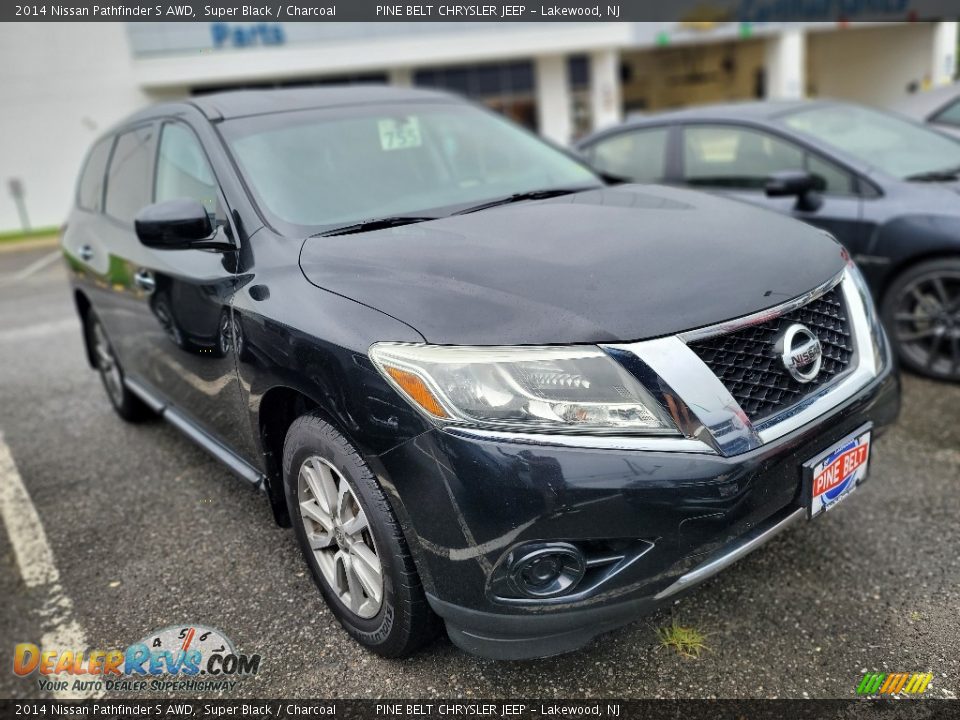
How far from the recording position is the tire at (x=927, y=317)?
3922 mm

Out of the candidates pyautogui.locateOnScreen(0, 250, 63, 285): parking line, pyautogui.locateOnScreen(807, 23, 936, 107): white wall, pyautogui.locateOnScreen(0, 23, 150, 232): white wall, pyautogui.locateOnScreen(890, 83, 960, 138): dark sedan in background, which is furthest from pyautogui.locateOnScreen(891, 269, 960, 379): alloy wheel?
pyautogui.locateOnScreen(807, 23, 936, 107): white wall

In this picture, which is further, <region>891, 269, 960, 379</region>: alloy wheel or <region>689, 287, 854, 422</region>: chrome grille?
<region>891, 269, 960, 379</region>: alloy wheel

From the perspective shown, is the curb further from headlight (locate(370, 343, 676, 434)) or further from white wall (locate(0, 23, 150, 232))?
headlight (locate(370, 343, 676, 434))

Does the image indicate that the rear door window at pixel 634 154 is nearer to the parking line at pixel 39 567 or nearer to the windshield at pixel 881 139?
the windshield at pixel 881 139

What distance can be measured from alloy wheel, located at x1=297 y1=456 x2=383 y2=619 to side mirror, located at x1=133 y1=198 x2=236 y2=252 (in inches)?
35.1

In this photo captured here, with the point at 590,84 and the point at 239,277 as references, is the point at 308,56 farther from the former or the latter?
the point at 239,277

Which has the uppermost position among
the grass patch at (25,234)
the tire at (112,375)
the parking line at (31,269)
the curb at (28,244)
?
the tire at (112,375)

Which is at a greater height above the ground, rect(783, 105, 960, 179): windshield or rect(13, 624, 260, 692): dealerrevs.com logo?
rect(783, 105, 960, 179): windshield

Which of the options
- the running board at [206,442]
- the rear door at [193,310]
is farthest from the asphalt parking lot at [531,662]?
the rear door at [193,310]

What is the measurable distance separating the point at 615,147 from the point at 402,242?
3588 millimetres

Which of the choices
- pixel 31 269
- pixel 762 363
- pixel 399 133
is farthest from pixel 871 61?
pixel 762 363

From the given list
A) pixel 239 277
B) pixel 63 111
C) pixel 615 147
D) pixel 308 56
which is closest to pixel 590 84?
pixel 308 56

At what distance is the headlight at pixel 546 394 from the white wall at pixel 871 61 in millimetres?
32299

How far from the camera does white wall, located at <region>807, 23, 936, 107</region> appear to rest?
30250mm
